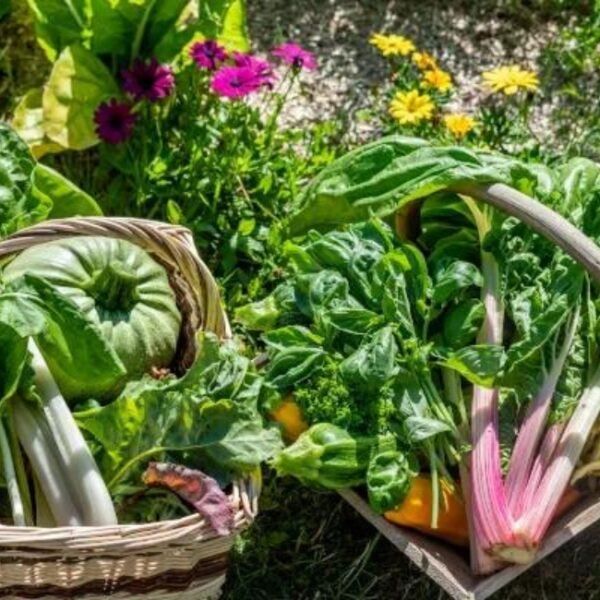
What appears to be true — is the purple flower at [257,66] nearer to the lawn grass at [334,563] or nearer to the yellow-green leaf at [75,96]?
the yellow-green leaf at [75,96]

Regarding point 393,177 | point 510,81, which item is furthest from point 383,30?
point 393,177

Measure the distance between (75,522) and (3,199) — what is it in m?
0.76

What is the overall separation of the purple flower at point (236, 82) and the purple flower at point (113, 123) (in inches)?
9.2

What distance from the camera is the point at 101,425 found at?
2436 millimetres

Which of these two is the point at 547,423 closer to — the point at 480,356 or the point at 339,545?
the point at 480,356

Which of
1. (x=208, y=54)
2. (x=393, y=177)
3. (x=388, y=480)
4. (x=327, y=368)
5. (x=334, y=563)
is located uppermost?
(x=208, y=54)

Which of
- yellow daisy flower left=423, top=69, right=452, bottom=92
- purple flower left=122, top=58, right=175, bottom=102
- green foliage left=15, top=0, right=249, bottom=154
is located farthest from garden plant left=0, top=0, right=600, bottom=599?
yellow daisy flower left=423, top=69, right=452, bottom=92

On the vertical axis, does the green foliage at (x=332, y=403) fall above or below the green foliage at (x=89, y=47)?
below

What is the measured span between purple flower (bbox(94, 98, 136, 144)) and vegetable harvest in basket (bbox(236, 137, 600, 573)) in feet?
2.25

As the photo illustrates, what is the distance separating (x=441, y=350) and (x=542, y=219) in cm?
31

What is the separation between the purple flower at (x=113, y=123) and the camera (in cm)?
334

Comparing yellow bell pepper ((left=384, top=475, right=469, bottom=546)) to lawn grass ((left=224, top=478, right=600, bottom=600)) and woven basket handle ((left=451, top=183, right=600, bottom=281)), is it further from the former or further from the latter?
woven basket handle ((left=451, top=183, right=600, bottom=281))

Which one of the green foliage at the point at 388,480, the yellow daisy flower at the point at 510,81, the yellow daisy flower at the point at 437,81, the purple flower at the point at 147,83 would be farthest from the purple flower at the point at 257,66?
the green foliage at the point at 388,480

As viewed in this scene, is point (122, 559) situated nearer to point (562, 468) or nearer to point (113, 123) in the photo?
point (562, 468)
